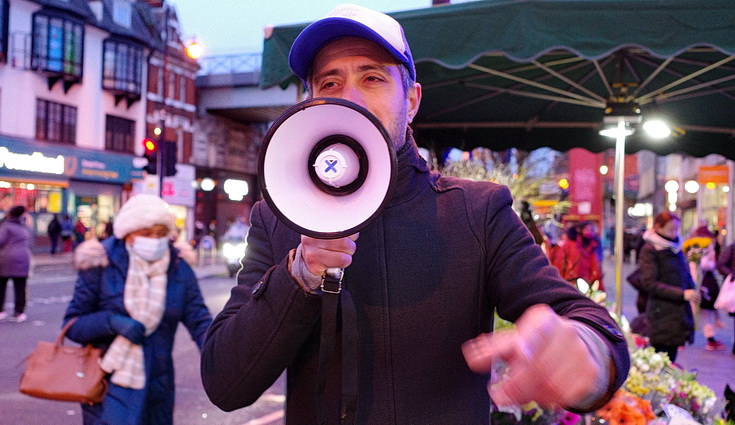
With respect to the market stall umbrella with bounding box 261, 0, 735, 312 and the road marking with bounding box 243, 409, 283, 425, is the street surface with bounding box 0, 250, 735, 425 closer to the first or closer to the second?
the road marking with bounding box 243, 409, 283, 425

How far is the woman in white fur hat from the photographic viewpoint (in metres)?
3.20

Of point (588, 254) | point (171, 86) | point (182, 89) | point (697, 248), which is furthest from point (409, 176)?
point (182, 89)

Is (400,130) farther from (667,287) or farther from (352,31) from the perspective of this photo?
(667,287)

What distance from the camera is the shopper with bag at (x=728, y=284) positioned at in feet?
25.6

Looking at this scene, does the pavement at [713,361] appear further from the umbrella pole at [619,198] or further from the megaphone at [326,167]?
the megaphone at [326,167]

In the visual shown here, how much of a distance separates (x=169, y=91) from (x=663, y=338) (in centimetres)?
3127

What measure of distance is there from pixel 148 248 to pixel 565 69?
335cm

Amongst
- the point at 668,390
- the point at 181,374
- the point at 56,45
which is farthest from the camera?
the point at 56,45

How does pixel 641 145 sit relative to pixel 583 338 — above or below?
above

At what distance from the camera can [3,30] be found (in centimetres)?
2392

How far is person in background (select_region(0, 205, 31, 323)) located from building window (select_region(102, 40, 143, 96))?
20.9 meters

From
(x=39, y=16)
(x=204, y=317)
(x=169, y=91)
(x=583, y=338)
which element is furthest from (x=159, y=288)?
(x=169, y=91)

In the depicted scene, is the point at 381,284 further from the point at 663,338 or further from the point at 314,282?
the point at 663,338

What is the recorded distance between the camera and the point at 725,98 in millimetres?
5168
